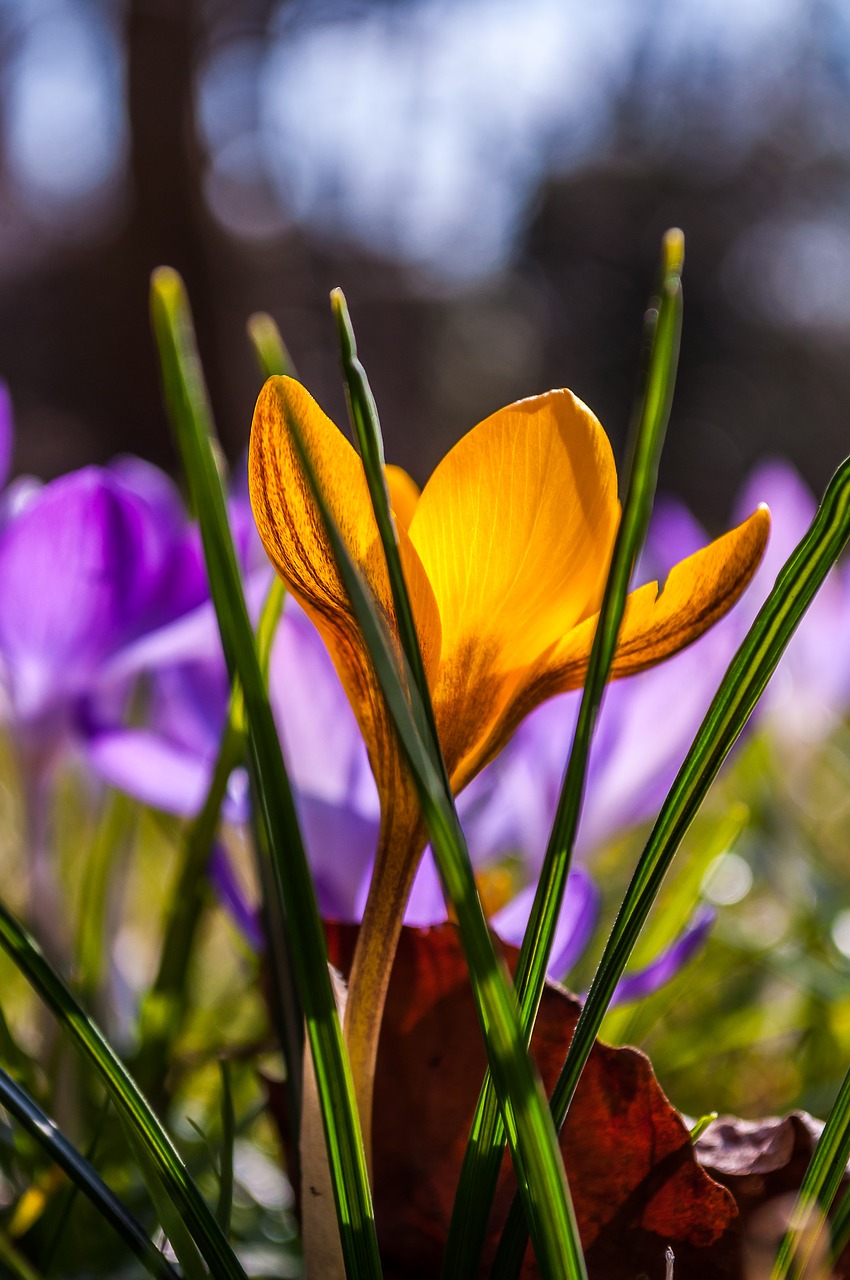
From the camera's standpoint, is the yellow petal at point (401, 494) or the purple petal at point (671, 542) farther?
the purple petal at point (671, 542)

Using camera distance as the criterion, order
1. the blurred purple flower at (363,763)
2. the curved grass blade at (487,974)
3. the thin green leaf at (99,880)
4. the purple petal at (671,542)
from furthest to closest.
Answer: the purple petal at (671,542), the thin green leaf at (99,880), the blurred purple flower at (363,763), the curved grass blade at (487,974)

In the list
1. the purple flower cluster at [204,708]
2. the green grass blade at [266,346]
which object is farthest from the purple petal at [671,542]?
the green grass blade at [266,346]

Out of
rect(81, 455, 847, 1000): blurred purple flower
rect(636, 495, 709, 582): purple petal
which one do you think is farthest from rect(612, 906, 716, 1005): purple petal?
rect(636, 495, 709, 582): purple petal

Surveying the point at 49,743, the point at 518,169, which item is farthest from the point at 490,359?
the point at 49,743

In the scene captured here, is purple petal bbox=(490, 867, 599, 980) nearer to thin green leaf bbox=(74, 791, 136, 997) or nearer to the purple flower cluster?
the purple flower cluster

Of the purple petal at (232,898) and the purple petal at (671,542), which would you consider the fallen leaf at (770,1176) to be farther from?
the purple petal at (671,542)

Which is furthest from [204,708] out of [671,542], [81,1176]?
[671,542]

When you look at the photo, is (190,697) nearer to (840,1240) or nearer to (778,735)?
(840,1240)
